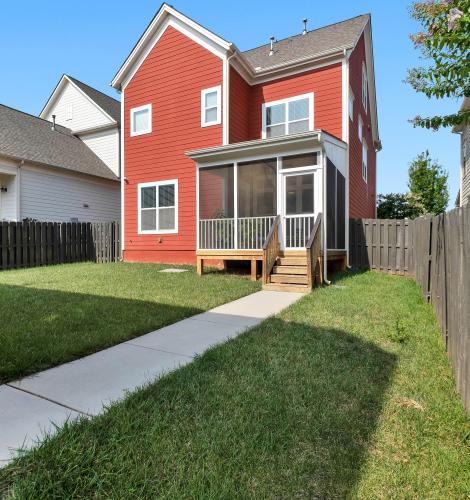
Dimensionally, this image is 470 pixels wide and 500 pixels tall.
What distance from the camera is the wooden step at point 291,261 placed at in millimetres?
7992

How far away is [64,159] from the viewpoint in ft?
48.8

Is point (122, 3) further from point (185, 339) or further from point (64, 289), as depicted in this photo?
point (185, 339)

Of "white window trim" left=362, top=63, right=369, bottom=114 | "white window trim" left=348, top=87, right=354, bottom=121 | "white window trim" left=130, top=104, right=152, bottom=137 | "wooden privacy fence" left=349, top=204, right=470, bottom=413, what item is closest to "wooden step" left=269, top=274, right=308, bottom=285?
"wooden privacy fence" left=349, top=204, right=470, bottom=413

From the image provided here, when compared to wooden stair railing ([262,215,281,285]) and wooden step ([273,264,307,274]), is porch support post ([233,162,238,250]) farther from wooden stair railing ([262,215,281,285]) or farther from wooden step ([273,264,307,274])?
wooden step ([273,264,307,274])

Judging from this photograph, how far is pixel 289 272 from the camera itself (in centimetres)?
776

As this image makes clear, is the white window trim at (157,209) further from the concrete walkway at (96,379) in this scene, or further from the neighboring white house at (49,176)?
the concrete walkway at (96,379)

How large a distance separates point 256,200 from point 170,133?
448 centimetres

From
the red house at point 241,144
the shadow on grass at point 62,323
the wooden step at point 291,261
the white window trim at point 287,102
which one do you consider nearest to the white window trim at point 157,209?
the red house at point 241,144

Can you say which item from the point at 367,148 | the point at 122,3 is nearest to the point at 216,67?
the point at 122,3

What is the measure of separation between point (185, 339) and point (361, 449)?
2365mm

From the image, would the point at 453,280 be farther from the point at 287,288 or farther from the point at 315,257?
the point at 315,257

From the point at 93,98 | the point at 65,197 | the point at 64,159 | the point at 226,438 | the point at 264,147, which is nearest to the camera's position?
the point at 226,438

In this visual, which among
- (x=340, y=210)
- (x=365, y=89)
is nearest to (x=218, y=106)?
(x=340, y=210)

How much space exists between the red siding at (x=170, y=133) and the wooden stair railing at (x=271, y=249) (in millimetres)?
3846
